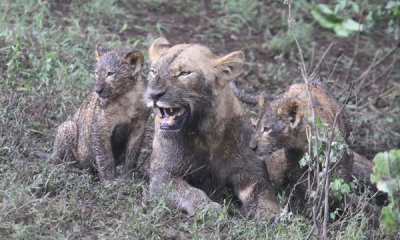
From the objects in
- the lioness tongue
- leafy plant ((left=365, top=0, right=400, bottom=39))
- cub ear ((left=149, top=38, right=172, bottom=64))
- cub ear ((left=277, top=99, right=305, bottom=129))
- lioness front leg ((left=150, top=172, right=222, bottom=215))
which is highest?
cub ear ((left=149, top=38, right=172, bottom=64))

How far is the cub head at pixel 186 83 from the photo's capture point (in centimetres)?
772

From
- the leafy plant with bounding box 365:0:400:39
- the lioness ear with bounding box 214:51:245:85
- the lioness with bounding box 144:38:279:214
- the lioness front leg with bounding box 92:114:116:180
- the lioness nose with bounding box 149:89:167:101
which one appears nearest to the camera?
the lioness nose with bounding box 149:89:167:101

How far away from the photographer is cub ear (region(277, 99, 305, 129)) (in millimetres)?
8508

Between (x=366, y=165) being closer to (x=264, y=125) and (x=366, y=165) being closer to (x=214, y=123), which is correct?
(x=264, y=125)

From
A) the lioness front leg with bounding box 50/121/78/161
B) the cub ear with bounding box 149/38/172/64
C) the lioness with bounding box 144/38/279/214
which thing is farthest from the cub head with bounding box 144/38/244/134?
the lioness front leg with bounding box 50/121/78/161

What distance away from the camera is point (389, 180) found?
6.88m

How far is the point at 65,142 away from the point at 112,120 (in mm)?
509

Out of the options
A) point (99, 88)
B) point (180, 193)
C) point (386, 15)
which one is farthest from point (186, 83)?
point (386, 15)

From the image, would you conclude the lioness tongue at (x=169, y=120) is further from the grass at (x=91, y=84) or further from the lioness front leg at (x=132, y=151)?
the lioness front leg at (x=132, y=151)

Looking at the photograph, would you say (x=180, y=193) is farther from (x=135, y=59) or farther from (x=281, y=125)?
(x=135, y=59)

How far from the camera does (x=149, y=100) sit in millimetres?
7691

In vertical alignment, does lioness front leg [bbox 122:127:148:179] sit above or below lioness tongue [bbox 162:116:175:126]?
below

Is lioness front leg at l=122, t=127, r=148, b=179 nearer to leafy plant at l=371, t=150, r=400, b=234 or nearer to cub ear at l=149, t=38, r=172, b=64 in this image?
cub ear at l=149, t=38, r=172, b=64

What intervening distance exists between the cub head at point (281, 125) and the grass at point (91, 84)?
0.76m
